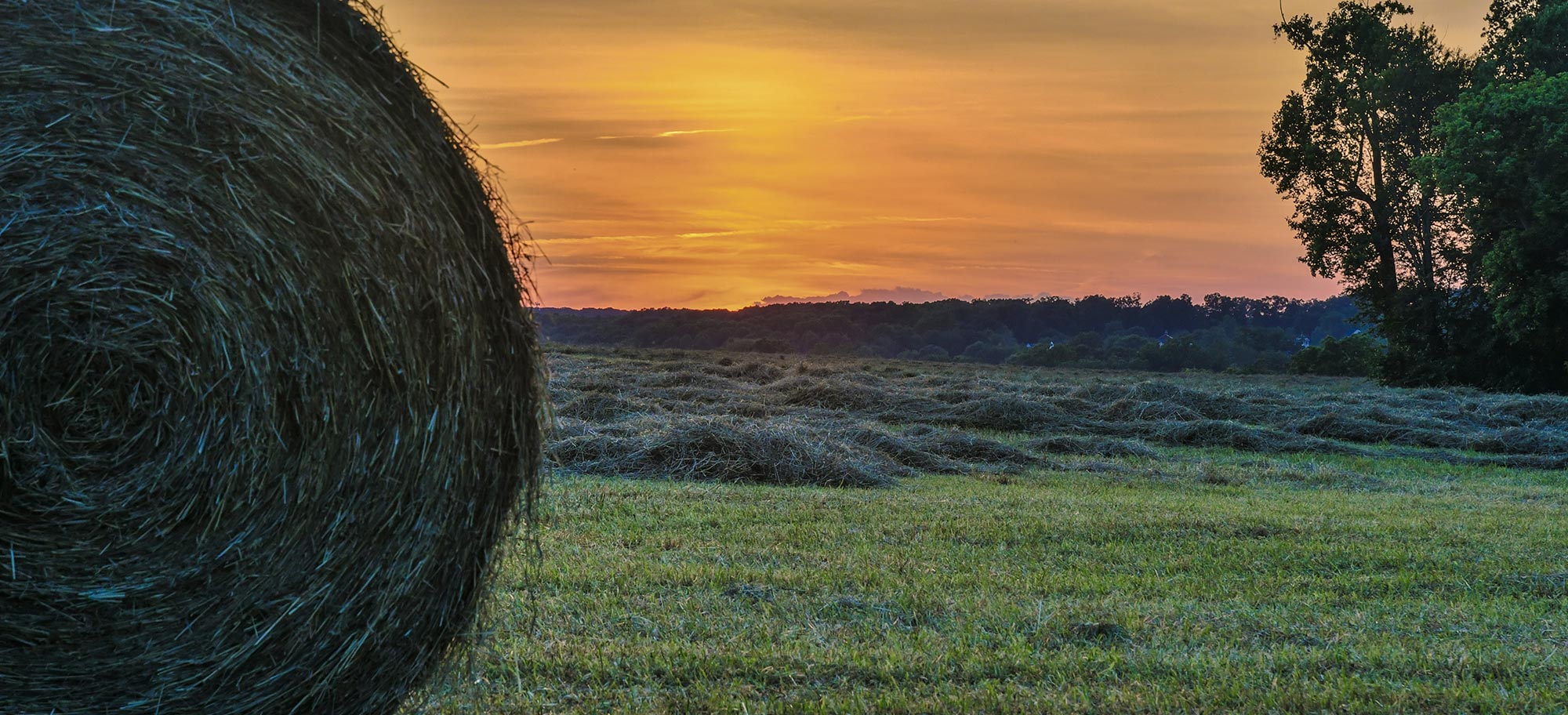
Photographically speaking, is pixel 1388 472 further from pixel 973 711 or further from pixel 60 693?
pixel 60 693

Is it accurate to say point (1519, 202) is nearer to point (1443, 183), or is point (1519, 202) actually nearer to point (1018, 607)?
point (1443, 183)

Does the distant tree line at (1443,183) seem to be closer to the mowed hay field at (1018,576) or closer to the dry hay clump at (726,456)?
the mowed hay field at (1018,576)

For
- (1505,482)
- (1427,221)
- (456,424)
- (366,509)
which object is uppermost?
(1427,221)

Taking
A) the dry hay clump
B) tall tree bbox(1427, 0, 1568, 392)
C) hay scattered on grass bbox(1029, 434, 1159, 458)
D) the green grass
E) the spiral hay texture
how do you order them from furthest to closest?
tall tree bbox(1427, 0, 1568, 392), hay scattered on grass bbox(1029, 434, 1159, 458), the dry hay clump, the green grass, the spiral hay texture

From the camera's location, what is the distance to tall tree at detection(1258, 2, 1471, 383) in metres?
33.0

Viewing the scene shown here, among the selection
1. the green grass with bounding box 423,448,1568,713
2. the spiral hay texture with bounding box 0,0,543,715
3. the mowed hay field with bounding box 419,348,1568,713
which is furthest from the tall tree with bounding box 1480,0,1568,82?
the spiral hay texture with bounding box 0,0,543,715

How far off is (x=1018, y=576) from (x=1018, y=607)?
958mm

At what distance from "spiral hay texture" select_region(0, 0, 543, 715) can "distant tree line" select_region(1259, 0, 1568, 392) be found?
27.6 metres

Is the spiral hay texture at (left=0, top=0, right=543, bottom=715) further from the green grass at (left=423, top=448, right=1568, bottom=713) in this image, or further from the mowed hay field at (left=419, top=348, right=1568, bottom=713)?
the green grass at (left=423, top=448, right=1568, bottom=713)

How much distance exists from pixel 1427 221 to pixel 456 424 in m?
34.7

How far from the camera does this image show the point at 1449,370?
102 feet

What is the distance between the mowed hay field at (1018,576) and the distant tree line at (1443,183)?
37.6 ft

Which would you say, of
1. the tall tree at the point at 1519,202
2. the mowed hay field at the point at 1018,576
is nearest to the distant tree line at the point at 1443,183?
the tall tree at the point at 1519,202

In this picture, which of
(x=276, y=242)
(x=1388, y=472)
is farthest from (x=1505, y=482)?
(x=276, y=242)
